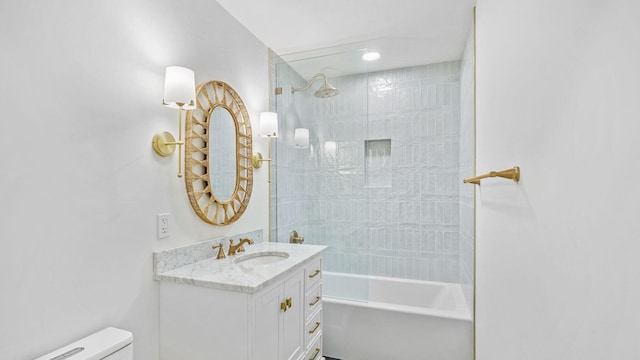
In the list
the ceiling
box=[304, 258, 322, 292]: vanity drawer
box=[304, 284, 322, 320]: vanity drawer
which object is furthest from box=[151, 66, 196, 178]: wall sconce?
box=[304, 284, 322, 320]: vanity drawer

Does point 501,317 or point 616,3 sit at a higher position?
point 616,3

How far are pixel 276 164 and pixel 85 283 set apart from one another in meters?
1.67

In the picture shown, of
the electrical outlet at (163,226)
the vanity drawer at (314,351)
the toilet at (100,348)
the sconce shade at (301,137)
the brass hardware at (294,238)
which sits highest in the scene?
the sconce shade at (301,137)

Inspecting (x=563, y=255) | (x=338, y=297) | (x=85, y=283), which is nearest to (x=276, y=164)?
(x=338, y=297)

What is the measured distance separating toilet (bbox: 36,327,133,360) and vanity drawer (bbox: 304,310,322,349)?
1025mm

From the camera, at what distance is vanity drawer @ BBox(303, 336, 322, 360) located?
191 cm

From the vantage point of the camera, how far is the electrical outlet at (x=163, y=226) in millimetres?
1509

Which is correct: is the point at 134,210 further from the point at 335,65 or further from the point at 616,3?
the point at 335,65

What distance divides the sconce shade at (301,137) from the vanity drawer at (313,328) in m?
1.36

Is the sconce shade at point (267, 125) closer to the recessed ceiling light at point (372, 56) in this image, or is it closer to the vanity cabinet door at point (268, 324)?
the recessed ceiling light at point (372, 56)

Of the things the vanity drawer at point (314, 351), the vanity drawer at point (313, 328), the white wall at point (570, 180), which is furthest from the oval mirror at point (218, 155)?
the white wall at point (570, 180)

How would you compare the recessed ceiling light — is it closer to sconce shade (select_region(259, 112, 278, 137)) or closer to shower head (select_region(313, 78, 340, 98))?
shower head (select_region(313, 78, 340, 98))

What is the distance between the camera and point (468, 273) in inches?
94.1

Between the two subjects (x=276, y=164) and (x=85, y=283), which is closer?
(x=85, y=283)
